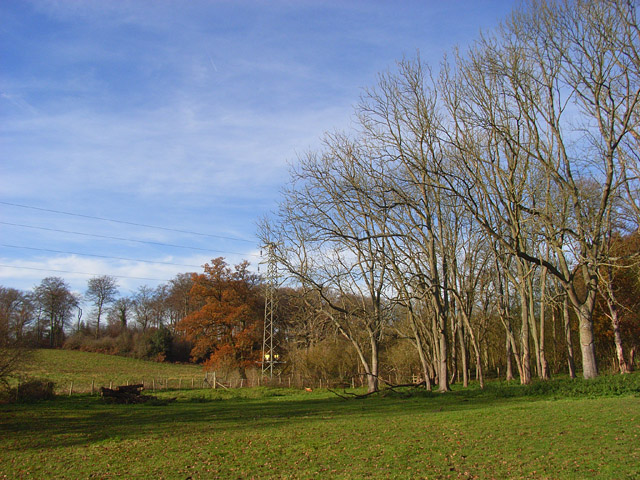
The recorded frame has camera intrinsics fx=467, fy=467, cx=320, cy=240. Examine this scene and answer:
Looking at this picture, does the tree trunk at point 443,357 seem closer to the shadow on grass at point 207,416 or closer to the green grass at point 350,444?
the shadow on grass at point 207,416

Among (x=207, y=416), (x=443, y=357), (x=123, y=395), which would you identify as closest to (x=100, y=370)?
(x=123, y=395)

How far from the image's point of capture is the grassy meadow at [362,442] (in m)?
7.01

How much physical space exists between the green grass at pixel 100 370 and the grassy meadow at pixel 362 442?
1742cm

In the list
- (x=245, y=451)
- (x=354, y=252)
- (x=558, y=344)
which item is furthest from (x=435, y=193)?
(x=558, y=344)

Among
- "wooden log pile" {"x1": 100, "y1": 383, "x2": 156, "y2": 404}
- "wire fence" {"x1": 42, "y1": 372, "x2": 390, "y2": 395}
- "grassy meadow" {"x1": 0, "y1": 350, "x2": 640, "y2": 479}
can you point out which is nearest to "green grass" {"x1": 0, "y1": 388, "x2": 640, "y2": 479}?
"grassy meadow" {"x1": 0, "y1": 350, "x2": 640, "y2": 479}

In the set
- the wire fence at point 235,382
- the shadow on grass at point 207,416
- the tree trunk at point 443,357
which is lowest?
the wire fence at point 235,382

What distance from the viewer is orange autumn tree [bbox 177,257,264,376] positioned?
40.6m

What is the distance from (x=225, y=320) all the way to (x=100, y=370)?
12.1m

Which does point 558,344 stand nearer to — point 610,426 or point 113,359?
point 610,426

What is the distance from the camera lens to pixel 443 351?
20.9 m

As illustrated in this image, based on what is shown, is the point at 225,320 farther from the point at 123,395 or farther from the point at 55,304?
the point at 55,304

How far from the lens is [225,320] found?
4178 cm

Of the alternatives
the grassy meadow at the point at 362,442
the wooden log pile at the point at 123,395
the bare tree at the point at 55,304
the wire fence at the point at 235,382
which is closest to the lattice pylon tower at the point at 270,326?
the wire fence at the point at 235,382

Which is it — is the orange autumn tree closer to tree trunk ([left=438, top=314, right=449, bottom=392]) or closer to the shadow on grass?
the shadow on grass
